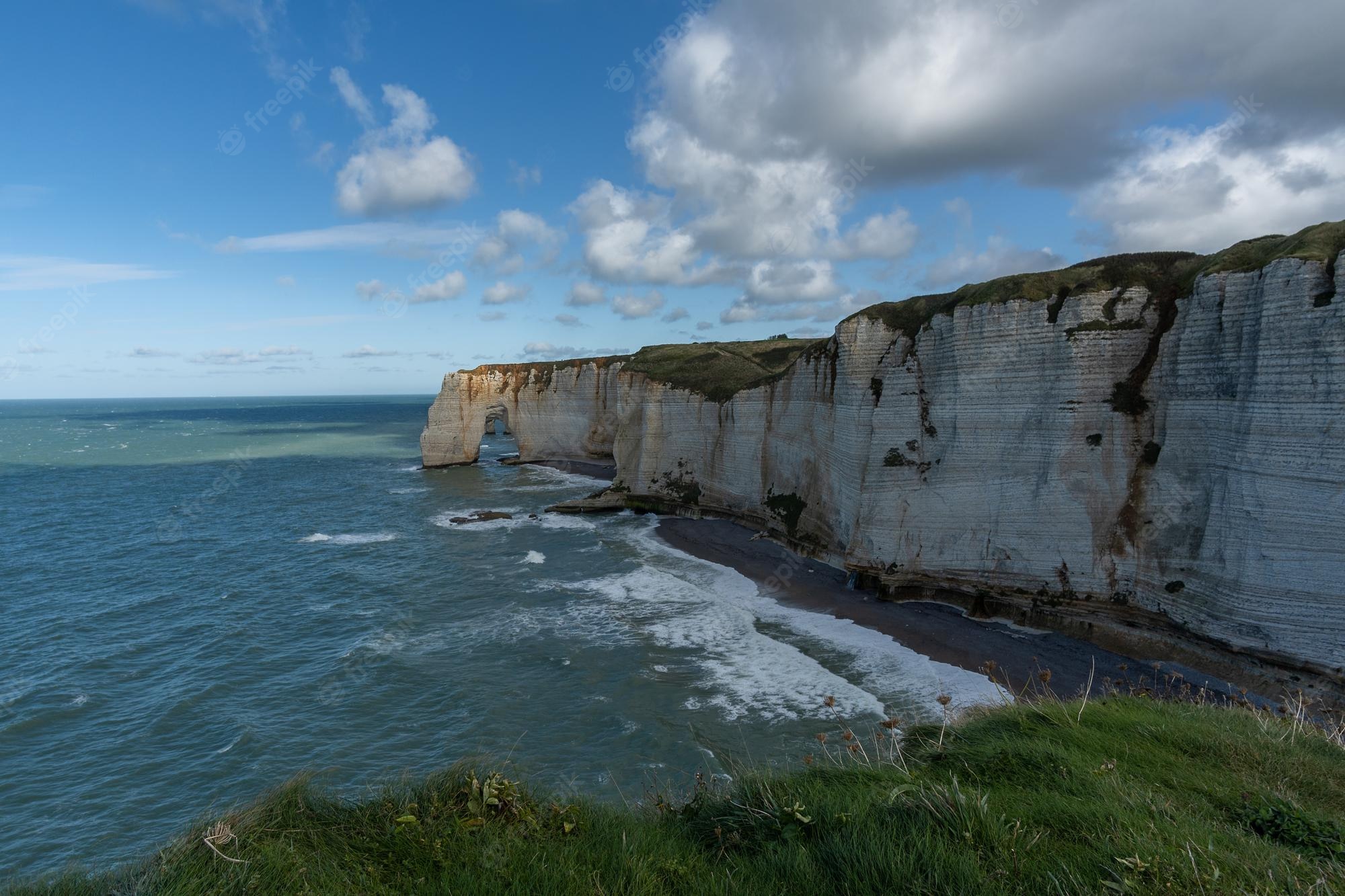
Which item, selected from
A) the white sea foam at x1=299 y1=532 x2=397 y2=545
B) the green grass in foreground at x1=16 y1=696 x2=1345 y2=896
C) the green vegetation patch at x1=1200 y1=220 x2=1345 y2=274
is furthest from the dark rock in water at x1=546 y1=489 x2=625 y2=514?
the green grass in foreground at x1=16 y1=696 x2=1345 y2=896

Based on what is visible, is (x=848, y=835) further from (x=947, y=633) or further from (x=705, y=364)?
(x=705, y=364)

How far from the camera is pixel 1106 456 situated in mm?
22656

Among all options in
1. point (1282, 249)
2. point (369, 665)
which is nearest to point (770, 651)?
point (369, 665)

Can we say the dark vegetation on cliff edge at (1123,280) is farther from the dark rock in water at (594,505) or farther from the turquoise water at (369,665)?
the dark rock in water at (594,505)

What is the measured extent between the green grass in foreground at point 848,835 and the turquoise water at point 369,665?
1.26 metres

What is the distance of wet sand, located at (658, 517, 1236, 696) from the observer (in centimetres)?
1977

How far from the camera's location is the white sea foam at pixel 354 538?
1549 inches

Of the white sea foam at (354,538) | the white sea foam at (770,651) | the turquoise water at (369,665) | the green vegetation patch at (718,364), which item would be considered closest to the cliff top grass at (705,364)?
the green vegetation patch at (718,364)

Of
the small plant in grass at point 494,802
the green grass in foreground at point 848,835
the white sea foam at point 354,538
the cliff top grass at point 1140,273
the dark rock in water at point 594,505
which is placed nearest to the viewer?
the green grass in foreground at point 848,835

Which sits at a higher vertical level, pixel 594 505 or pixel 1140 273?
pixel 1140 273

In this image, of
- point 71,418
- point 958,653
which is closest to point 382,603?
point 958,653

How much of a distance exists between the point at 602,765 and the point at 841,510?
19.0m

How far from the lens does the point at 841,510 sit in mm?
31344

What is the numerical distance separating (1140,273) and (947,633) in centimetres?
Result: 1512
